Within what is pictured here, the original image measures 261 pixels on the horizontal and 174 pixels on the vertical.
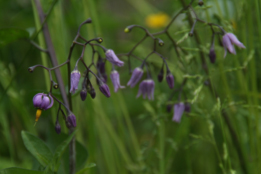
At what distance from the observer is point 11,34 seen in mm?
1068

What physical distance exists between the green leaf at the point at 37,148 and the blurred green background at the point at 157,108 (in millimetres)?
134

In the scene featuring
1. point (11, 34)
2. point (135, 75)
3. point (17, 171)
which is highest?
point (11, 34)

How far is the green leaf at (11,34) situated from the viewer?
104 cm

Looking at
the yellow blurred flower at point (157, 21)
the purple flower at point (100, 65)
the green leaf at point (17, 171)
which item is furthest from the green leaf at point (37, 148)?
the yellow blurred flower at point (157, 21)

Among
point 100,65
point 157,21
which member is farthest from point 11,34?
point 157,21

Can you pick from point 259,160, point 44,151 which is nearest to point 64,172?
point 44,151

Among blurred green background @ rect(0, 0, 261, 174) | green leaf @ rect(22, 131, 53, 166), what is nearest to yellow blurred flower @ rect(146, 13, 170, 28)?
blurred green background @ rect(0, 0, 261, 174)

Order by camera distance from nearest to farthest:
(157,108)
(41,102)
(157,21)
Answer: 1. (41,102)
2. (157,108)
3. (157,21)

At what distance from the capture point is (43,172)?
85 cm

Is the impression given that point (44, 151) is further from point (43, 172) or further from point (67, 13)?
point (67, 13)

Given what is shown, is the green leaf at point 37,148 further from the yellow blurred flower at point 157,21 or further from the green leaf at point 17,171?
the yellow blurred flower at point 157,21

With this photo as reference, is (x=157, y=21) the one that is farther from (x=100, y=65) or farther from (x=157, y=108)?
(x=100, y=65)

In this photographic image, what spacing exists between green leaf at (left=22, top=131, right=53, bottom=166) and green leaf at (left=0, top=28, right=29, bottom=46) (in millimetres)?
358

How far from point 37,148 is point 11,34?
411mm
